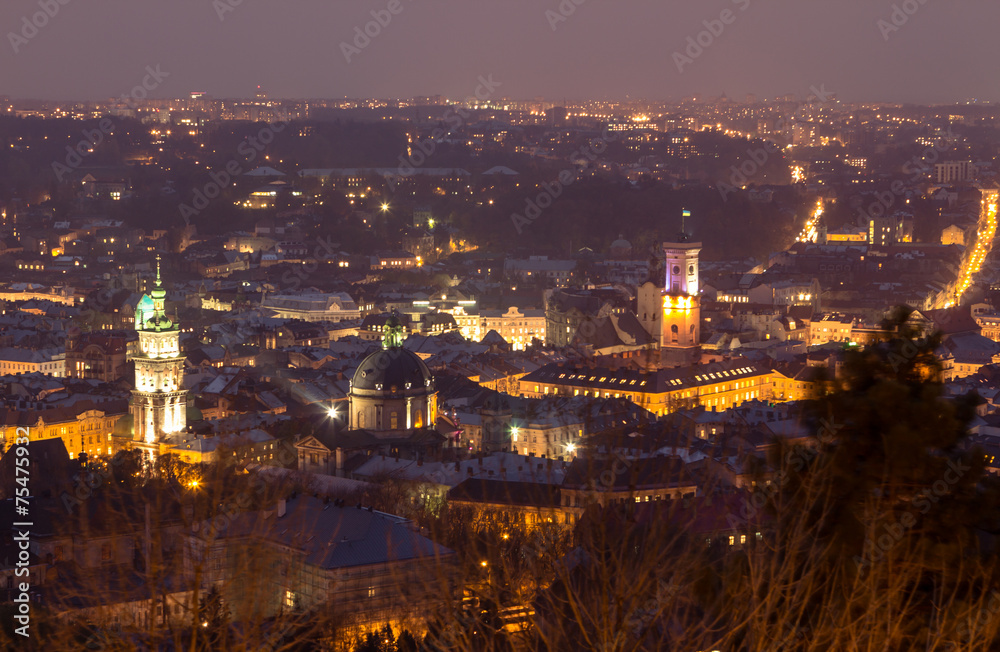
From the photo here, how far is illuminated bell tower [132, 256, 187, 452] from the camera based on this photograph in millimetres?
17297

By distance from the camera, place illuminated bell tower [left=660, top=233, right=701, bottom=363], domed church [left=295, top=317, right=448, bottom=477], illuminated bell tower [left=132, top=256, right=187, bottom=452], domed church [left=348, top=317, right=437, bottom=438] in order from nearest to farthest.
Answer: domed church [left=295, top=317, right=448, bottom=477] < domed church [left=348, top=317, right=437, bottom=438] < illuminated bell tower [left=132, top=256, right=187, bottom=452] < illuminated bell tower [left=660, top=233, right=701, bottom=363]

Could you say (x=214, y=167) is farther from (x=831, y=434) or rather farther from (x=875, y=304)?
(x=831, y=434)

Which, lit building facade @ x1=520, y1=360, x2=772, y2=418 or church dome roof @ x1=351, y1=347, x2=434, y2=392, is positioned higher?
church dome roof @ x1=351, y1=347, x2=434, y2=392

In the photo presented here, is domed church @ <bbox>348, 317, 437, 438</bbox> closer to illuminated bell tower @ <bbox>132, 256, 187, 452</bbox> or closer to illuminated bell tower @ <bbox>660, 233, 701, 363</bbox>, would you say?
illuminated bell tower @ <bbox>132, 256, 187, 452</bbox>

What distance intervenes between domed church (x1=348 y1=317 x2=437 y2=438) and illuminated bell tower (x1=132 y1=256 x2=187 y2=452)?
2.13 meters

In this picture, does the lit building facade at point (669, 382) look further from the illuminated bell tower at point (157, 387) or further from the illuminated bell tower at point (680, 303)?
the illuminated bell tower at point (157, 387)

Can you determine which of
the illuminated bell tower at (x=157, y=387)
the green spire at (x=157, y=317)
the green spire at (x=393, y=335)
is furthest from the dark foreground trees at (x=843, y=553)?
the green spire at (x=157, y=317)

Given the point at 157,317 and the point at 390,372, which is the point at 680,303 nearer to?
the point at 390,372

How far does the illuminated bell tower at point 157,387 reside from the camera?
56.7ft

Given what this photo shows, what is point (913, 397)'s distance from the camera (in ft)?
15.3

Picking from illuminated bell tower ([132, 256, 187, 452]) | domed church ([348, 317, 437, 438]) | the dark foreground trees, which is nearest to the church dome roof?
domed church ([348, 317, 437, 438])

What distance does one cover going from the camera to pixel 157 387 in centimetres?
1747

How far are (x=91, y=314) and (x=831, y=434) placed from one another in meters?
25.6

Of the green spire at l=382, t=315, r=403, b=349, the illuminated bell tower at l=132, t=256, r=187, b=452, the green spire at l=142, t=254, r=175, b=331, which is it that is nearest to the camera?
the green spire at l=382, t=315, r=403, b=349
